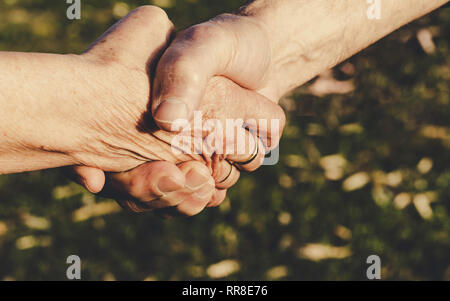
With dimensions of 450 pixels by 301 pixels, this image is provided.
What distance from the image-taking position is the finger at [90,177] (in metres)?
1.47

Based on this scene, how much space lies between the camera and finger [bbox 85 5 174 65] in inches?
55.8

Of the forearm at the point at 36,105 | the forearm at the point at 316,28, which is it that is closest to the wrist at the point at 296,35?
the forearm at the point at 316,28

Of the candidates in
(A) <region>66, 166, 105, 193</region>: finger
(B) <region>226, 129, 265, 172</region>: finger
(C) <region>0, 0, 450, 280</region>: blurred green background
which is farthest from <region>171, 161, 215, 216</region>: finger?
(C) <region>0, 0, 450, 280</region>: blurred green background

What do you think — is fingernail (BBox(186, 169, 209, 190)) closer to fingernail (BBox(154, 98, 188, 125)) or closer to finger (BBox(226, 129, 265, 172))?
finger (BBox(226, 129, 265, 172))

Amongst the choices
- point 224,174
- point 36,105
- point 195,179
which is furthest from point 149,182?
point 36,105

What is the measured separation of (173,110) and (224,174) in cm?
53

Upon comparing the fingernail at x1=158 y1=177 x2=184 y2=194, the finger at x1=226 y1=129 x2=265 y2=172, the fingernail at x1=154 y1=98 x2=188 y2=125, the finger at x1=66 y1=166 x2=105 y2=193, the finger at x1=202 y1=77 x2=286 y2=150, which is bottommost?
the fingernail at x1=158 y1=177 x2=184 y2=194

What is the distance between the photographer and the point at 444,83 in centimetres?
237

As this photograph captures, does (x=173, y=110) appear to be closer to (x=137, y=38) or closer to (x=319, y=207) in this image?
(x=137, y=38)

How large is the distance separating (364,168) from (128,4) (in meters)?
1.57

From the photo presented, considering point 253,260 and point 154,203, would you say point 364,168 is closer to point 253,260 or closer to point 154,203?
point 253,260

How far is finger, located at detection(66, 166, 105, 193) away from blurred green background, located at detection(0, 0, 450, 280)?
0.71 m

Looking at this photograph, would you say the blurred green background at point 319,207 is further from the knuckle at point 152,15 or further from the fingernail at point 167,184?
the knuckle at point 152,15
